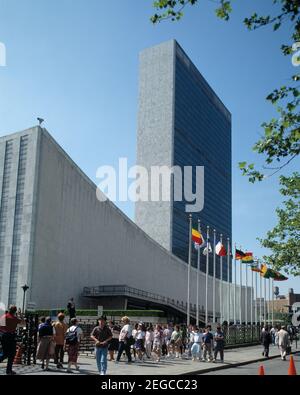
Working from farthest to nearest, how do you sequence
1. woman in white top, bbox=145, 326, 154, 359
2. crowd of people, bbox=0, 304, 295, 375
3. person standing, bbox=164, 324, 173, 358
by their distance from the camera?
person standing, bbox=164, 324, 173, 358 < woman in white top, bbox=145, 326, 154, 359 < crowd of people, bbox=0, 304, 295, 375

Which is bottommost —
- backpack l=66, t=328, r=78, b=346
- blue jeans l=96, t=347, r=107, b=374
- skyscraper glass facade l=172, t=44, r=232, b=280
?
blue jeans l=96, t=347, r=107, b=374

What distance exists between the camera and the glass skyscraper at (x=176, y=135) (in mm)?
137500

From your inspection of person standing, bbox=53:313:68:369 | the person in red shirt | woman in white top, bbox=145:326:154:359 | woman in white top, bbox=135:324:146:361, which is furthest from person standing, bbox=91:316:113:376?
woman in white top, bbox=145:326:154:359

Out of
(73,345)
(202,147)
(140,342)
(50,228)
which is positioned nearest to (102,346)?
(73,345)

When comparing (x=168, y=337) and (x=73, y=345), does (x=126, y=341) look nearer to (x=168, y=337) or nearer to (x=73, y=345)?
(x=73, y=345)

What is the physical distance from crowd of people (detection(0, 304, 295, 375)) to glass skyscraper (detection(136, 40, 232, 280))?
106266 mm

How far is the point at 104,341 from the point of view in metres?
14.7

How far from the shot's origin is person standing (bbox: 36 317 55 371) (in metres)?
16.3

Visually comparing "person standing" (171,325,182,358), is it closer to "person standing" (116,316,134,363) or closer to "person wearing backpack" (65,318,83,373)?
"person standing" (116,316,134,363)

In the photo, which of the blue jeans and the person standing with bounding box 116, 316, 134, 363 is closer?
the blue jeans

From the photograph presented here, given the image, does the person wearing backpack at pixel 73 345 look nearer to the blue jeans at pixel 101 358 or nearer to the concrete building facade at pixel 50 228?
the blue jeans at pixel 101 358

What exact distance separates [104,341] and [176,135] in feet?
418
